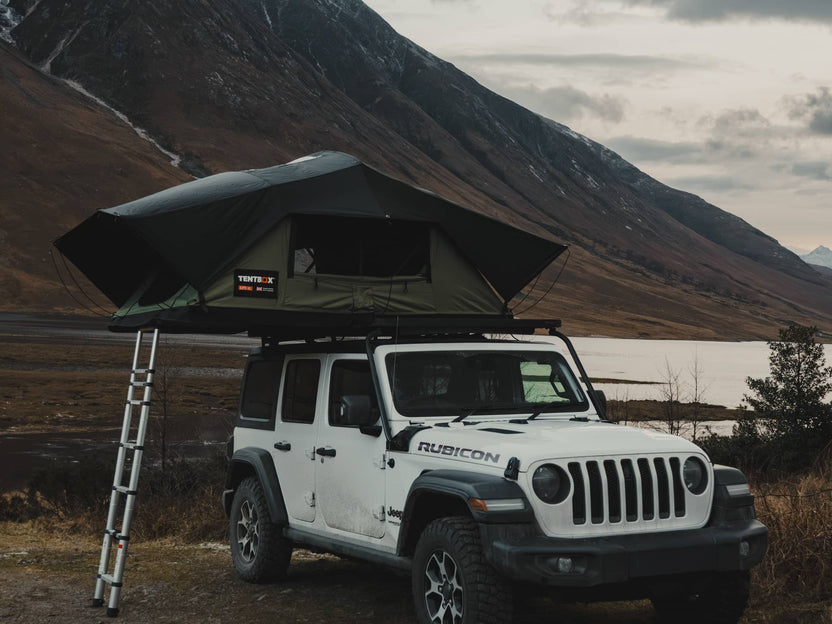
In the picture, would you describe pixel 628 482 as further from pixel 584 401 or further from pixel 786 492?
pixel 786 492

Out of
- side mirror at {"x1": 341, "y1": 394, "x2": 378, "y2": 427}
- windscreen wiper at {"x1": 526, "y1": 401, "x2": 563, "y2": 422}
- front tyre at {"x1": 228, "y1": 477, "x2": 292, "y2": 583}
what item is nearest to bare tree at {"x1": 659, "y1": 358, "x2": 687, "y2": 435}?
windscreen wiper at {"x1": 526, "y1": 401, "x2": 563, "y2": 422}

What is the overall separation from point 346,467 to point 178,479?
44.2 feet

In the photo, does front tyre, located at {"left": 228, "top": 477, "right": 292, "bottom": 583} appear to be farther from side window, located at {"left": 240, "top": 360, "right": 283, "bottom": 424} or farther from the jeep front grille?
the jeep front grille

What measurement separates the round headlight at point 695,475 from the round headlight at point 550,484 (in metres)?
0.94

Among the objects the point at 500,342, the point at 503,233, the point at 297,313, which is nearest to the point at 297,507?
the point at 297,313

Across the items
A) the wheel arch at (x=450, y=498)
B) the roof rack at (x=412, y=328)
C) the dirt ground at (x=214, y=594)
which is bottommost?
the dirt ground at (x=214, y=594)

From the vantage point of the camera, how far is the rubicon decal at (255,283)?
32.3 feet

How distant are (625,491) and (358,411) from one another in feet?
7.43

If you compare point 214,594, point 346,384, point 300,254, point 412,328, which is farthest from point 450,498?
point 300,254

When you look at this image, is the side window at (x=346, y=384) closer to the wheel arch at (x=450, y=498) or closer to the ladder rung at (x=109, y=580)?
the wheel arch at (x=450, y=498)

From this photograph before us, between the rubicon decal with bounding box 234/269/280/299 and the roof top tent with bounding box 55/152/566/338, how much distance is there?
0.04ft

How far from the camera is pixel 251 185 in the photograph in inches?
408

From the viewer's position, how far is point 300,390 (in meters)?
9.84

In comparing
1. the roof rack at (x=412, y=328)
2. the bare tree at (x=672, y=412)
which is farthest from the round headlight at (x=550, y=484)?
the bare tree at (x=672, y=412)
